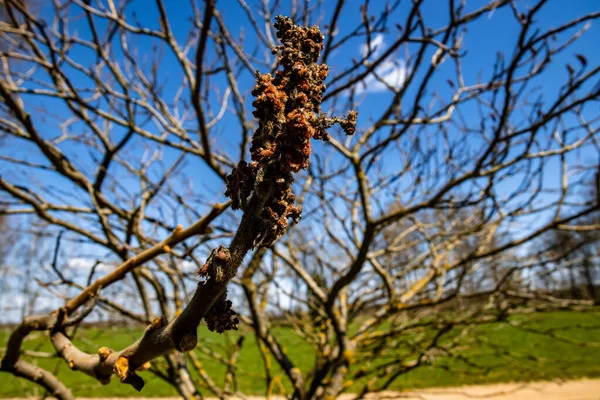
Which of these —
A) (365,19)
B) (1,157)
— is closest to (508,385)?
(365,19)

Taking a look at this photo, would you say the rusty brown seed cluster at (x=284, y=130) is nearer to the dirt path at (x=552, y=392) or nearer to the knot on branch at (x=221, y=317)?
the knot on branch at (x=221, y=317)

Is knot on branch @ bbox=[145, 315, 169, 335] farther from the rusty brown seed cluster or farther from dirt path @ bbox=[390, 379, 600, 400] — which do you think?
dirt path @ bbox=[390, 379, 600, 400]

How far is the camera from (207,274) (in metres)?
0.62

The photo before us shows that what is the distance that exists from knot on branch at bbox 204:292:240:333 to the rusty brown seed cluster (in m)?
0.13

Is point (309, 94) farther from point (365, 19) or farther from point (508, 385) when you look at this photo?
point (508, 385)

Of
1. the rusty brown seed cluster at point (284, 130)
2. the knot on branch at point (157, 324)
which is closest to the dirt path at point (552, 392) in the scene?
the knot on branch at point (157, 324)

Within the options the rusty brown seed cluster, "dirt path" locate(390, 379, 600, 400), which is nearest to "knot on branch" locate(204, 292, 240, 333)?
the rusty brown seed cluster

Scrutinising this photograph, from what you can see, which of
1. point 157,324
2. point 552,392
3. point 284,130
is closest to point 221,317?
point 157,324

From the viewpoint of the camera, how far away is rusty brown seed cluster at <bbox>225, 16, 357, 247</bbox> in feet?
2.06

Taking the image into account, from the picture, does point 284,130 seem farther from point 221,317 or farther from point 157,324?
point 157,324

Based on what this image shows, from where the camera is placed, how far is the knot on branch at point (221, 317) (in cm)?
67

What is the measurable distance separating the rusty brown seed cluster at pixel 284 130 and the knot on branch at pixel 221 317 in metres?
0.13

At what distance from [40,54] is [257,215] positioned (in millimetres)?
3010

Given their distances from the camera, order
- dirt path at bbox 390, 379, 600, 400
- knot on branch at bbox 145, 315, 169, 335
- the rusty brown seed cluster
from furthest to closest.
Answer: dirt path at bbox 390, 379, 600, 400
knot on branch at bbox 145, 315, 169, 335
the rusty brown seed cluster
